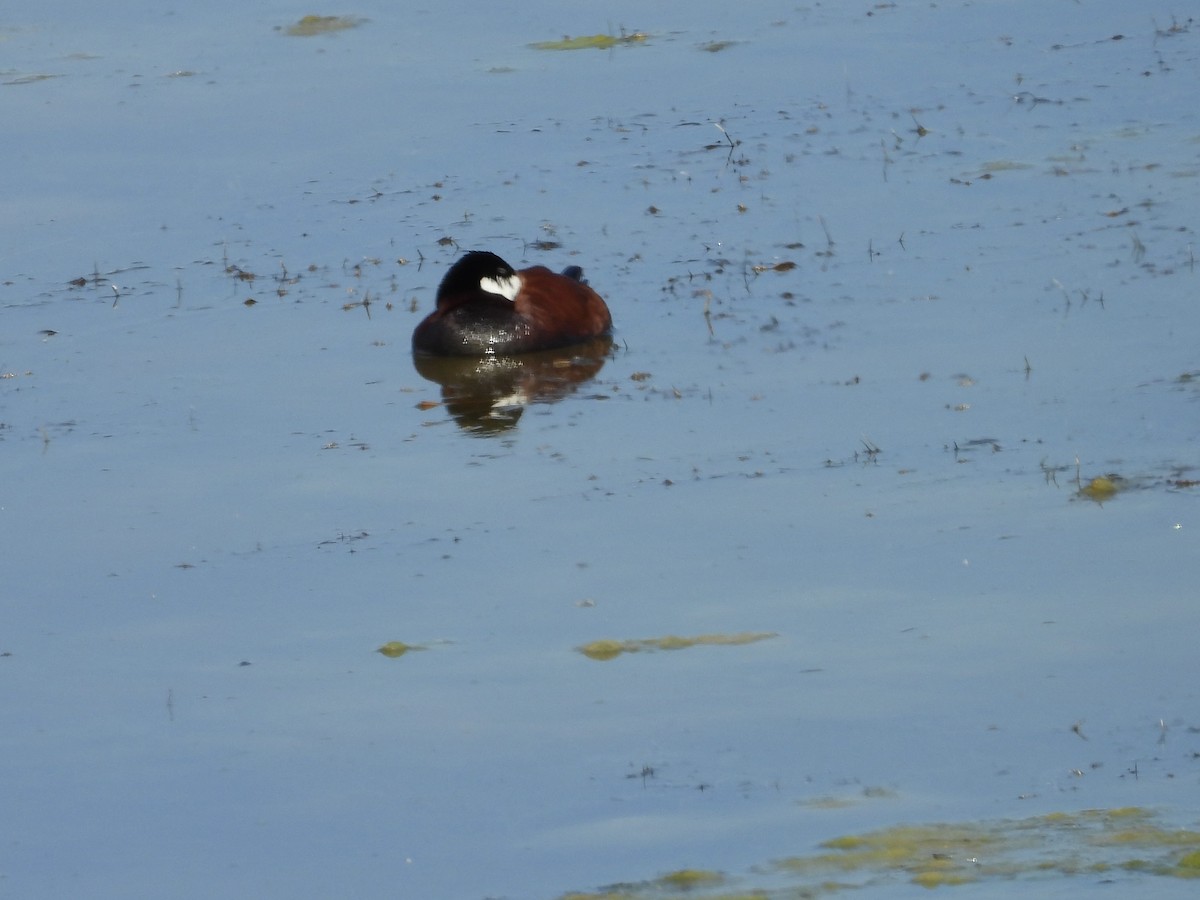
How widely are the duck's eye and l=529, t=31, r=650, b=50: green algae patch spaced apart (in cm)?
1028

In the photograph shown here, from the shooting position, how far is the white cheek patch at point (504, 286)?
40.9 feet

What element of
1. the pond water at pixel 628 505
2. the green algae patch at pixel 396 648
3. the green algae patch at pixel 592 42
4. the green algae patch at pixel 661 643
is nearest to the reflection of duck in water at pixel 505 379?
the pond water at pixel 628 505

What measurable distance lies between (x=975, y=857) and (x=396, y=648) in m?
2.72

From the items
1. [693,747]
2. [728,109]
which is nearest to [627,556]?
[693,747]

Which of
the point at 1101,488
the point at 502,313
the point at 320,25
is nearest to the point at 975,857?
the point at 1101,488

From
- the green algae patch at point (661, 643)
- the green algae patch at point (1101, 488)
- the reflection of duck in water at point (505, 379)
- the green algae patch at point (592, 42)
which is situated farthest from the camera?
the green algae patch at point (592, 42)

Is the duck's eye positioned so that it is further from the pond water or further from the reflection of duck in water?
the pond water

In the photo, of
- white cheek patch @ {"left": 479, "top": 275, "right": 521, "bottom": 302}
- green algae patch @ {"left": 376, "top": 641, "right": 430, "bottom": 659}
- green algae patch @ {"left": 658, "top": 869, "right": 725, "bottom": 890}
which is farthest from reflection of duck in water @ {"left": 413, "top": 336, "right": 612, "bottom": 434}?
green algae patch @ {"left": 658, "top": 869, "right": 725, "bottom": 890}

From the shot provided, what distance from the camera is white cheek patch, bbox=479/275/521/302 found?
1248 centimetres

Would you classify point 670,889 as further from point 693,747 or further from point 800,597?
point 800,597

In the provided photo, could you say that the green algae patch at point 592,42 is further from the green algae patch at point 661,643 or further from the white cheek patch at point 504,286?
the green algae patch at point 661,643

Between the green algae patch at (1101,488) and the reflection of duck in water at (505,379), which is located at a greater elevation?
the reflection of duck in water at (505,379)

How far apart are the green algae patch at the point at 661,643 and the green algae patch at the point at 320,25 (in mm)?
18015

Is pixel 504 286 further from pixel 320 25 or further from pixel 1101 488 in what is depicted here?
pixel 320 25
